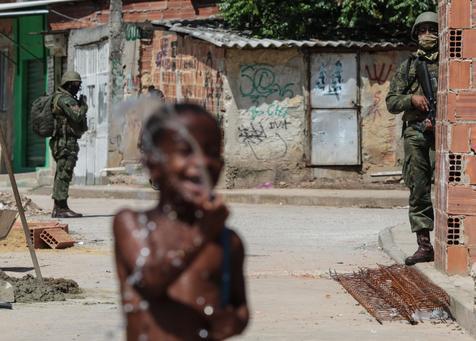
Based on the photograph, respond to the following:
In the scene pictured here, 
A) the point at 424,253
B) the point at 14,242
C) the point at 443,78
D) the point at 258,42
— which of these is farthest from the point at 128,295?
the point at 258,42

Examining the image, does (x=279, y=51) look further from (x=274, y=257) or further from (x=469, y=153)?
(x=469, y=153)

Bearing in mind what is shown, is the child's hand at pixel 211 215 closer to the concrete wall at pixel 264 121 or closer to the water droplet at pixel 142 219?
the water droplet at pixel 142 219

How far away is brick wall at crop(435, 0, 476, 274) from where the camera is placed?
30.8 feet

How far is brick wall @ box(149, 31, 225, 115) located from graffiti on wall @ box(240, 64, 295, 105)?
432 mm

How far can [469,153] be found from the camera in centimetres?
941

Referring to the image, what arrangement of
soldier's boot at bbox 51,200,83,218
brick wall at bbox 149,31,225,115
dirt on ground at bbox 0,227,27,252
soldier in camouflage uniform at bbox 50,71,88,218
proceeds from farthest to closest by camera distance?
brick wall at bbox 149,31,225,115 → soldier's boot at bbox 51,200,83,218 → soldier in camouflage uniform at bbox 50,71,88,218 → dirt on ground at bbox 0,227,27,252

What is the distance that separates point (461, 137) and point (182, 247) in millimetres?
6435

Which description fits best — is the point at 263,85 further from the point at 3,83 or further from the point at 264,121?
the point at 3,83

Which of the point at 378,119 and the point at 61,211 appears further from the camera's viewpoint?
the point at 378,119

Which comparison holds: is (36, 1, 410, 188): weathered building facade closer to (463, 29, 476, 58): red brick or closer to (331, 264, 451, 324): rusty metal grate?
(331, 264, 451, 324): rusty metal grate

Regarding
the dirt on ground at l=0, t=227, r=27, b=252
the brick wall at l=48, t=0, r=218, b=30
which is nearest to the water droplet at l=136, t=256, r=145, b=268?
the dirt on ground at l=0, t=227, r=27, b=252

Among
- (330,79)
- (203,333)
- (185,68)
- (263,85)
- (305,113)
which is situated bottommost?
(203,333)

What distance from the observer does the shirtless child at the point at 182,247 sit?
10.6 feet

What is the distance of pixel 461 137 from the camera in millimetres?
9422
